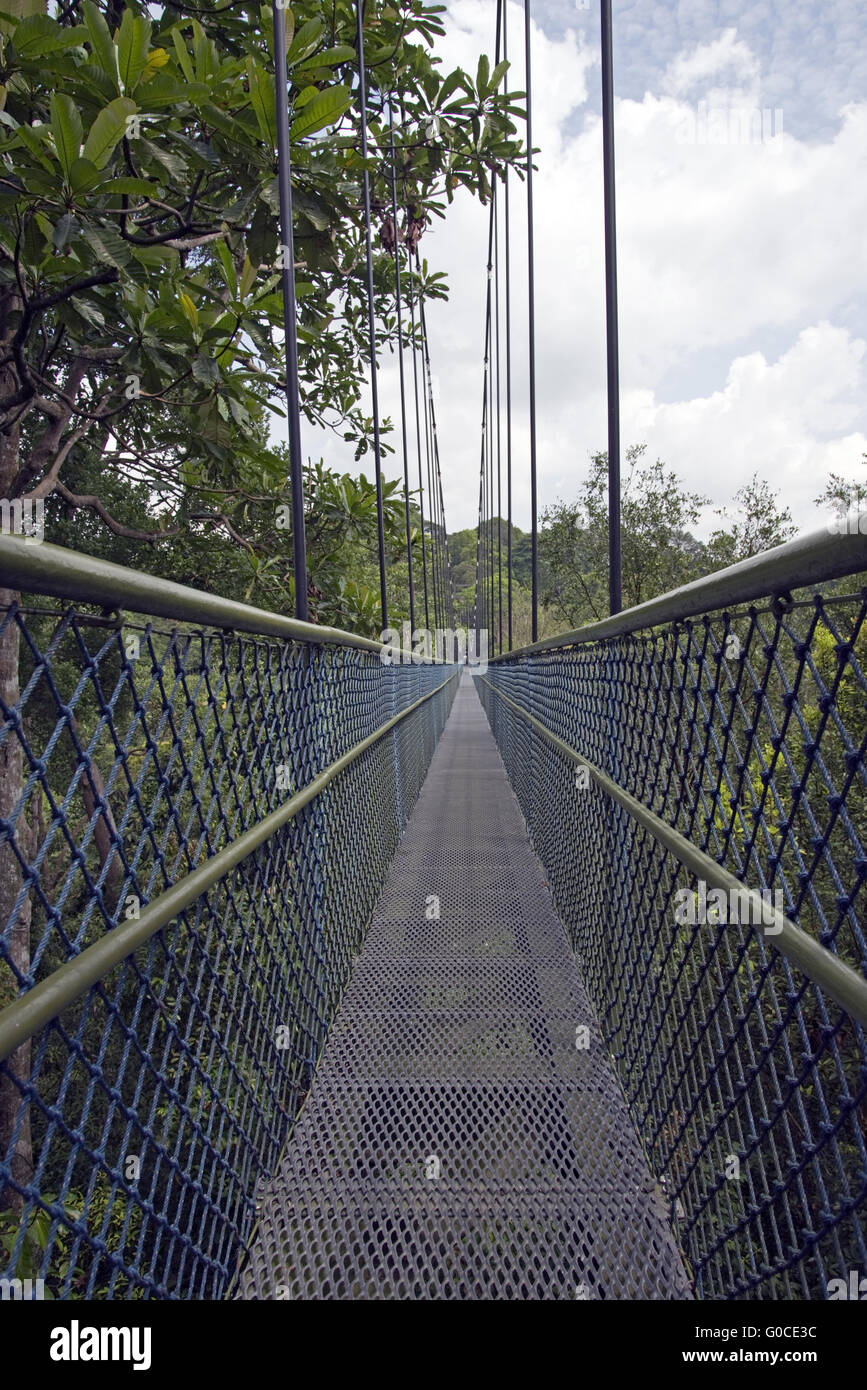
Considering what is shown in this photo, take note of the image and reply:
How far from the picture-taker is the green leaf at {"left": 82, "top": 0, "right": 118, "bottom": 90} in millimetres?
1609

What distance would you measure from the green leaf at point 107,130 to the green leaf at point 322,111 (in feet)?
1.67

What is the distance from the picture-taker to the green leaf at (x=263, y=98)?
1804 mm

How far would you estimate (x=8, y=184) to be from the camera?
179cm

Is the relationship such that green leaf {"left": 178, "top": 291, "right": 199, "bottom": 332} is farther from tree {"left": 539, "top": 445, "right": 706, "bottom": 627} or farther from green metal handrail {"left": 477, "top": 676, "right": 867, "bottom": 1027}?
tree {"left": 539, "top": 445, "right": 706, "bottom": 627}

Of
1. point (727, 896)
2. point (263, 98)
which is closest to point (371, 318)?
point (263, 98)

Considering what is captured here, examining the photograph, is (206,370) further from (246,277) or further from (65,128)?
(65,128)

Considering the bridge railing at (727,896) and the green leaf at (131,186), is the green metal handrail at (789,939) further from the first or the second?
the green leaf at (131,186)

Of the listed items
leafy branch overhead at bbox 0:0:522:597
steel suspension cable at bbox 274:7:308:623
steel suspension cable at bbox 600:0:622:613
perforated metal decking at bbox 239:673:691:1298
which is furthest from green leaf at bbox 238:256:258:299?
perforated metal decking at bbox 239:673:691:1298

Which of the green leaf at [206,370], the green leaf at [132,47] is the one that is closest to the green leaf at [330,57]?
the green leaf at [132,47]

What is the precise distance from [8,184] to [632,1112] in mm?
2570

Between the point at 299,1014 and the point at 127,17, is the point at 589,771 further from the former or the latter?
the point at 127,17

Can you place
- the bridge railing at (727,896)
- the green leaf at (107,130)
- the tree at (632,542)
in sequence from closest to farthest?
the bridge railing at (727,896)
the green leaf at (107,130)
the tree at (632,542)

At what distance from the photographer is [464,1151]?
4.68 feet

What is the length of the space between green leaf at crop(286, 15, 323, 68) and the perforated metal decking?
258 centimetres
